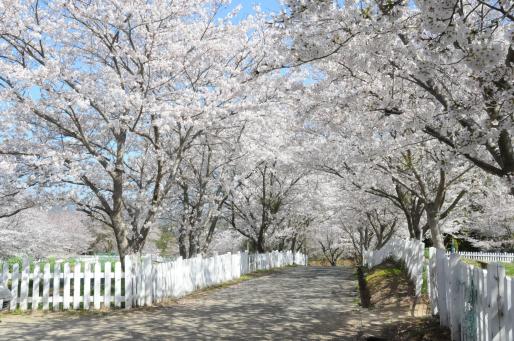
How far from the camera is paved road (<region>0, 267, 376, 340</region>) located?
7.98 metres

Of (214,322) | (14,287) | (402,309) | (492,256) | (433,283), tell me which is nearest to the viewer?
(433,283)

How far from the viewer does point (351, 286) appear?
16.3 m

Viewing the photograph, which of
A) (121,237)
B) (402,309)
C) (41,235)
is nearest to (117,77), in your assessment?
(121,237)

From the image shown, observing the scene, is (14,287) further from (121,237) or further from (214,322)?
(214,322)

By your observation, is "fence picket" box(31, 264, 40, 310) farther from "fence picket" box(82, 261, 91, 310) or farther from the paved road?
"fence picket" box(82, 261, 91, 310)

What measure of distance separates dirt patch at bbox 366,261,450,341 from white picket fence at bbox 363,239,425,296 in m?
0.32

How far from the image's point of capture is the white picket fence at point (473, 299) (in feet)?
13.9

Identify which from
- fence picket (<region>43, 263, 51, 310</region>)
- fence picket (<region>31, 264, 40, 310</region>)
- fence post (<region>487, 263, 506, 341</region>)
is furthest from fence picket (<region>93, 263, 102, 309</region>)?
fence post (<region>487, 263, 506, 341</region>)

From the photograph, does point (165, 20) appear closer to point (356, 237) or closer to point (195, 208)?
point (195, 208)

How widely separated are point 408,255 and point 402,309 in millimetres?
4198

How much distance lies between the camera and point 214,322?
9.27 m

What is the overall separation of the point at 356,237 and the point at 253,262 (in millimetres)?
29886

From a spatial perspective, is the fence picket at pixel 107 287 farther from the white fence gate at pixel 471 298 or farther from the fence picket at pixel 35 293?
→ the white fence gate at pixel 471 298

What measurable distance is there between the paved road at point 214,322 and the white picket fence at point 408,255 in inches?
62.5
